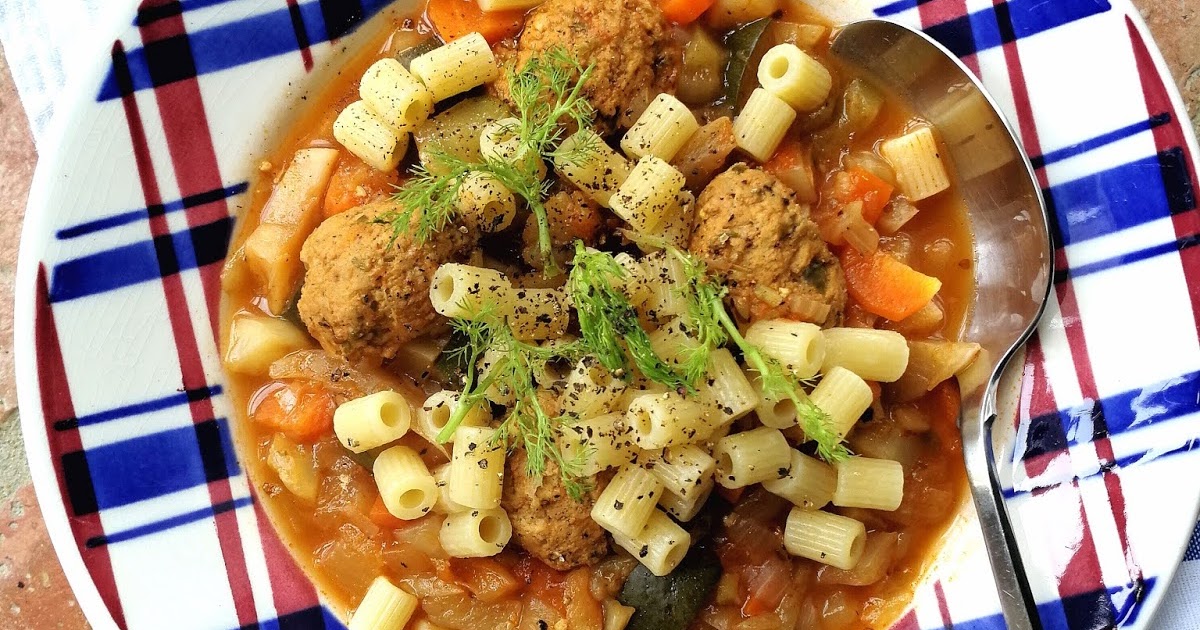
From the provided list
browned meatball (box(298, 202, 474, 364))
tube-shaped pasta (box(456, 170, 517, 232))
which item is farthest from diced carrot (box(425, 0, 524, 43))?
browned meatball (box(298, 202, 474, 364))

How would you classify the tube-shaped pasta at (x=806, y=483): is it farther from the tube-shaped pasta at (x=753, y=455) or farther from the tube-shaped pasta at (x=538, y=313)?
the tube-shaped pasta at (x=538, y=313)

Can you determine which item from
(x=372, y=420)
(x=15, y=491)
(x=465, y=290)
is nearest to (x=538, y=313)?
(x=465, y=290)

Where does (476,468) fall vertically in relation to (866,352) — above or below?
below

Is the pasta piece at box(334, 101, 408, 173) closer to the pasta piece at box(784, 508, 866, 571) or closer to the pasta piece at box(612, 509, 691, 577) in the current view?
the pasta piece at box(612, 509, 691, 577)

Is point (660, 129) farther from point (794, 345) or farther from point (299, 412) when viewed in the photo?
point (299, 412)

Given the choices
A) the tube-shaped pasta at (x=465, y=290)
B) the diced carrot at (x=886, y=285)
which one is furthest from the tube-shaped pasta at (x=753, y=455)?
the tube-shaped pasta at (x=465, y=290)
